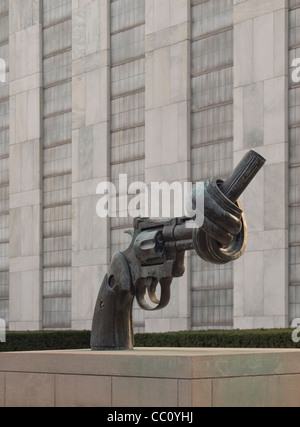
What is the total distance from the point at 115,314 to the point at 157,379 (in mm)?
2294

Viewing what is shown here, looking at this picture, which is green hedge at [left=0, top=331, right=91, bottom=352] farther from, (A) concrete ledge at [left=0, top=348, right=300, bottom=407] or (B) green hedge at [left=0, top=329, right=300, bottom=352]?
(A) concrete ledge at [left=0, top=348, right=300, bottom=407]

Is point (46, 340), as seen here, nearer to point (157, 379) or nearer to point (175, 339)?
point (175, 339)

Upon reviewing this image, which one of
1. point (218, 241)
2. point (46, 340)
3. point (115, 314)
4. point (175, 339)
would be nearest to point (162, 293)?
point (115, 314)

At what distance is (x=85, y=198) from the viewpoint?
98.0 ft

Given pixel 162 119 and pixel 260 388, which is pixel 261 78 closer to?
pixel 162 119

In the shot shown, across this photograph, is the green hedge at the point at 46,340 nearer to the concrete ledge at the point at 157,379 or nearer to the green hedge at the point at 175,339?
the green hedge at the point at 175,339

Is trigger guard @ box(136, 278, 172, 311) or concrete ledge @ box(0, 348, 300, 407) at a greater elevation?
trigger guard @ box(136, 278, 172, 311)

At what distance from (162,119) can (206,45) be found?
2655 mm

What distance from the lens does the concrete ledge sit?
10250 mm

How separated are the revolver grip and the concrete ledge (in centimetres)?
88

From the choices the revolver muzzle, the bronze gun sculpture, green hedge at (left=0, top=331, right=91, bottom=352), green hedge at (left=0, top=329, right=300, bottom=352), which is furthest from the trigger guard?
green hedge at (left=0, top=331, right=91, bottom=352)

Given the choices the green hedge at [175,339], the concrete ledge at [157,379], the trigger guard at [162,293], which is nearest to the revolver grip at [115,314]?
the trigger guard at [162,293]

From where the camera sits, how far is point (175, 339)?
21328 mm

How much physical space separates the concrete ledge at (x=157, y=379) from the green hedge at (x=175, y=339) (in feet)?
24.3
